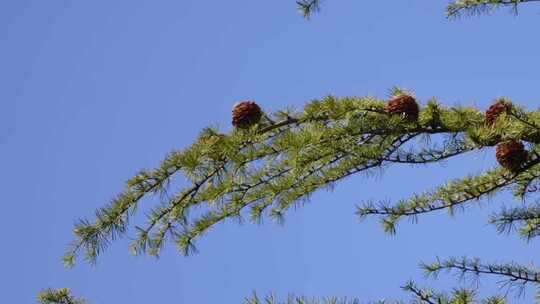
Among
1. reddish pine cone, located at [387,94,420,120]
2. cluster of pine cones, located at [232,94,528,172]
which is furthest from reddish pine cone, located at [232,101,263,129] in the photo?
reddish pine cone, located at [387,94,420,120]

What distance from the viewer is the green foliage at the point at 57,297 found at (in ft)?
9.02

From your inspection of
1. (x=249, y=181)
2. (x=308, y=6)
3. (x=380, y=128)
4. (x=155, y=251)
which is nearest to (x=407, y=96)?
(x=380, y=128)

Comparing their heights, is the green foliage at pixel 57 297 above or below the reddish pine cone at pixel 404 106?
below

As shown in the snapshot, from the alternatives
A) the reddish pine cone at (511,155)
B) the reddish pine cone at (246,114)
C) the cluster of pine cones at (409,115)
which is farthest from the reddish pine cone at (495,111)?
the reddish pine cone at (246,114)

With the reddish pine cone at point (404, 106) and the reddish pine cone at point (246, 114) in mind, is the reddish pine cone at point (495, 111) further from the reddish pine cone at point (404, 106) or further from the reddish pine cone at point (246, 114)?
the reddish pine cone at point (246, 114)

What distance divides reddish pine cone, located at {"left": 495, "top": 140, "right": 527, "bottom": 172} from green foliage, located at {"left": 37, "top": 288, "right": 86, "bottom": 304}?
159cm

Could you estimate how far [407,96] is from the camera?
3.00 meters

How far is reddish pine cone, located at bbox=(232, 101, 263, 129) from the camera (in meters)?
2.97

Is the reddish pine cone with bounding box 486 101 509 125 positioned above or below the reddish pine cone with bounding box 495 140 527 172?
above

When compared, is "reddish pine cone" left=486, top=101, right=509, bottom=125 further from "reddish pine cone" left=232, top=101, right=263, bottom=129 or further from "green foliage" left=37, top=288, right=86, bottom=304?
"green foliage" left=37, top=288, right=86, bottom=304

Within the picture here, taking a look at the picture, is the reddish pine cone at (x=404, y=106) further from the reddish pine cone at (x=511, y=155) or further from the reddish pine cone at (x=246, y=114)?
the reddish pine cone at (x=246, y=114)

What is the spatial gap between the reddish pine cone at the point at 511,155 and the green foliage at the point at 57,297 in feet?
5.22

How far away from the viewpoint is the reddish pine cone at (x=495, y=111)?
3007 mm

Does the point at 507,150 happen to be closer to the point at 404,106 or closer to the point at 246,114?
the point at 404,106
